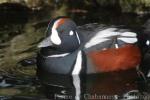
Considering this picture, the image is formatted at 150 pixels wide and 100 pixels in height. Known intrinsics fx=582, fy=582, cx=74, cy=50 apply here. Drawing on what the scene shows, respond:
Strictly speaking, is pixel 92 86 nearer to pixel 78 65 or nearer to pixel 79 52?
pixel 78 65

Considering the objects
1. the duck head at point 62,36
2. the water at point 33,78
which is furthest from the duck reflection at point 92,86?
the duck head at point 62,36

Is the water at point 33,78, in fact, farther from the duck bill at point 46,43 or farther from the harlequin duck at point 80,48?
the duck bill at point 46,43

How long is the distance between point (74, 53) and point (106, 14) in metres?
3.57

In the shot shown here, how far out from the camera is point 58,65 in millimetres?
8188

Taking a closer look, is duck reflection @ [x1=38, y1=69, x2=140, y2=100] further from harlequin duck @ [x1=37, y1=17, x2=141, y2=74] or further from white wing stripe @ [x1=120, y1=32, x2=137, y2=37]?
white wing stripe @ [x1=120, y1=32, x2=137, y2=37]

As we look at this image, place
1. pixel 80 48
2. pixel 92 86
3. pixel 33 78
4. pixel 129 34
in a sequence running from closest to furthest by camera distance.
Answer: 1. pixel 92 86
2. pixel 33 78
3. pixel 80 48
4. pixel 129 34

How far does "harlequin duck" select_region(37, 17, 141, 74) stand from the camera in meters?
8.20

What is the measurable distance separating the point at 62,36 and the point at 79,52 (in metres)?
0.36

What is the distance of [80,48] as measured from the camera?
8234mm

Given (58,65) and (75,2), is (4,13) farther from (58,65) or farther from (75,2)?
(58,65)

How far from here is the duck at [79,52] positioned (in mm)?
8172

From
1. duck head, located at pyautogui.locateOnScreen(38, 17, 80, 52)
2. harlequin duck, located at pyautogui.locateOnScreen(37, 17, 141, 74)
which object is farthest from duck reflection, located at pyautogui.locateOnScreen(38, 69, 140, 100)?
duck head, located at pyautogui.locateOnScreen(38, 17, 80, 52)

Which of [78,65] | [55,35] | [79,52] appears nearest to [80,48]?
[79,52]

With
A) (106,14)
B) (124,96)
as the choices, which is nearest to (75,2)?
(106,14)
